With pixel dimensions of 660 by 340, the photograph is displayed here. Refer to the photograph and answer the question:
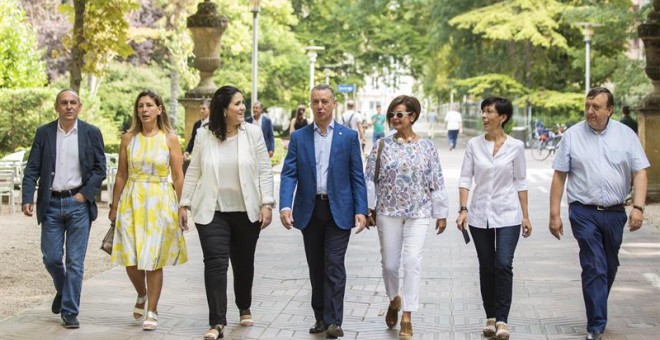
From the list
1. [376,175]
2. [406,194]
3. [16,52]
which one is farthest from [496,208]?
[16,52]

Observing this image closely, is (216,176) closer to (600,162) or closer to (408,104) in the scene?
(408,104)

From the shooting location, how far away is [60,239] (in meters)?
8.41

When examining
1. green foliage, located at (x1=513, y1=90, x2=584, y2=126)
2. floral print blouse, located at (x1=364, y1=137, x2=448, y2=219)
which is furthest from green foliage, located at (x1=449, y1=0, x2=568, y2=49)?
floral print blouse, located at (x1=364, y1=137, x2=448, y2=219)

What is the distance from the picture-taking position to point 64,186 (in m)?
8.38

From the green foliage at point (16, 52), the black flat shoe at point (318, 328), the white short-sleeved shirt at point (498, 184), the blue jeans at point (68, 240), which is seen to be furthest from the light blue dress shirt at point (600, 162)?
the green foliage at point (16, 52)

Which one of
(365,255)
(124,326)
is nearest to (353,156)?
(124,326)

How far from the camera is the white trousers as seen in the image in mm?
7930

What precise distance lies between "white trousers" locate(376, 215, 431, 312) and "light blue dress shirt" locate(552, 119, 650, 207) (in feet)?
3.37

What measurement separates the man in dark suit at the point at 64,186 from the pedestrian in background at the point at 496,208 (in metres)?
2.63

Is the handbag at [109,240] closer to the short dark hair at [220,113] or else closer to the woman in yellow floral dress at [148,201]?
the woman in yellow floral dress at [148,201]

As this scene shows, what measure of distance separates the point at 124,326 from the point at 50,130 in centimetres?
147

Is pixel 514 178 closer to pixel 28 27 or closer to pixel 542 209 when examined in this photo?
pixel 542 209

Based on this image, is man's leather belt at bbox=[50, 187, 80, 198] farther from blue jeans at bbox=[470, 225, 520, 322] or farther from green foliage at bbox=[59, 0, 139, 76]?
green foliage at bbox=[59, 0, 139, 76]

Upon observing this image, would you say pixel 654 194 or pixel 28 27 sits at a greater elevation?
pixel 28 27
